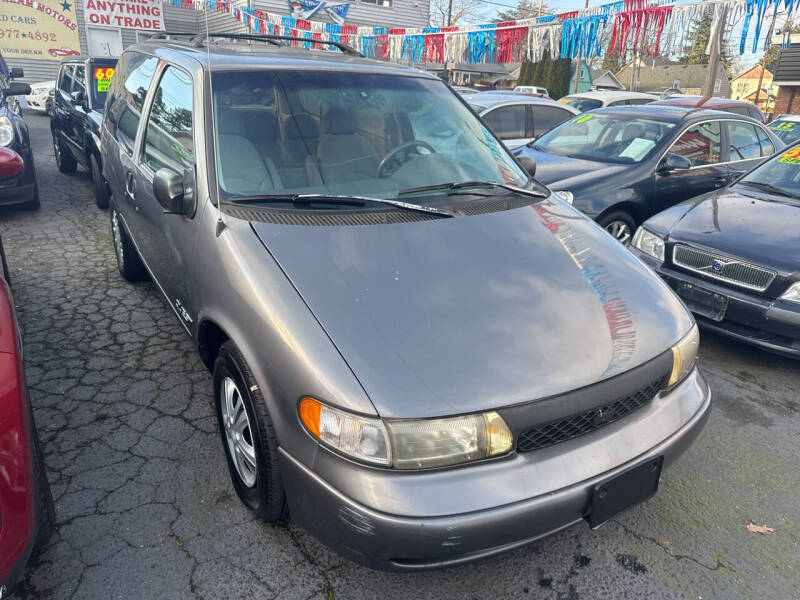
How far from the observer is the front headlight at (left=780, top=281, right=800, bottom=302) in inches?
139

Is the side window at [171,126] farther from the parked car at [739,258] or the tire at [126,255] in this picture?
the parked car at [739,258]

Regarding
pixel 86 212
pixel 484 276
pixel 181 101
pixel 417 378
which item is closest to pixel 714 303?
pixel 484 276

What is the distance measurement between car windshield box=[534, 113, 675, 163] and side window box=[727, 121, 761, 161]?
0.94 m

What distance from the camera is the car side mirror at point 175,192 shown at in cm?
256

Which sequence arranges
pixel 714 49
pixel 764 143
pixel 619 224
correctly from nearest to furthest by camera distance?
pixel 619 224, pixel 764 143, pixel 714 49

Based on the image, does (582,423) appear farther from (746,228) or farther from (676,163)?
(676,163)

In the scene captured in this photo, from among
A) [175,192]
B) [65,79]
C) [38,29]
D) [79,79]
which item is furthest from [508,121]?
[38,29]

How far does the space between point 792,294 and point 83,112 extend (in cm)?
687

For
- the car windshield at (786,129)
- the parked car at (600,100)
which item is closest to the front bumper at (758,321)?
the car windshield at (786,129)

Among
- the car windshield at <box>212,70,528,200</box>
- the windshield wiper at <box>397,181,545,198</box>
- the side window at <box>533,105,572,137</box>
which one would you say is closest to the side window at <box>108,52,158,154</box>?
the car windshield at <box>212,70,528,200</box>

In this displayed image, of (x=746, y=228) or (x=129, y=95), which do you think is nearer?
(x=129, y=95)

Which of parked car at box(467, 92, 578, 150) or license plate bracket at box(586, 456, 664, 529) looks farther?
parked car at box(467, 92, 578, 150)

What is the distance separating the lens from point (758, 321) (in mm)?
3617

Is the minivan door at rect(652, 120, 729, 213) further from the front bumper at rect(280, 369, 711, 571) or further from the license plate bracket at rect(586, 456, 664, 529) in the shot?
the front bumper at rect(280, 369, 711, 571)
